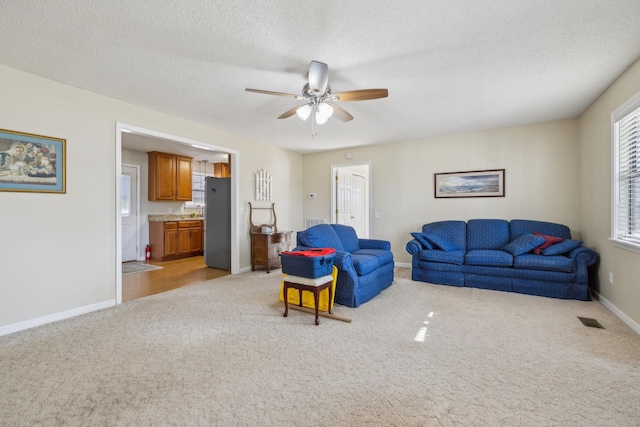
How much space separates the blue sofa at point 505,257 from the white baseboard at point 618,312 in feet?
0.54

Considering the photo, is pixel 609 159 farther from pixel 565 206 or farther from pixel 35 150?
pixel 35 150

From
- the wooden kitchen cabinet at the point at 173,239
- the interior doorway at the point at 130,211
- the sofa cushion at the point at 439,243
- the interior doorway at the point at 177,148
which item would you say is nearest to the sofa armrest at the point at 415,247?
the sofa cushion at the point at 439,243

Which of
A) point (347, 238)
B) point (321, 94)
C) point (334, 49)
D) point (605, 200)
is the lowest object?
point (347, 238)

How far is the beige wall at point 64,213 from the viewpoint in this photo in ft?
8.80

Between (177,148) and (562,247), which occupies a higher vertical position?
(177,148)

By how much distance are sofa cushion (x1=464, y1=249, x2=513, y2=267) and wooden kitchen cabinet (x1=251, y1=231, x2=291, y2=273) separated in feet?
10.3

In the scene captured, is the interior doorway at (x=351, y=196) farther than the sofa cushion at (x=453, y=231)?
Yes

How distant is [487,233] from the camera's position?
4.50 meters

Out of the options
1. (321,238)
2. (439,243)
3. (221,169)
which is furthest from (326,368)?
(221,169)

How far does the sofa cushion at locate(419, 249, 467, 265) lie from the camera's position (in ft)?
13.6

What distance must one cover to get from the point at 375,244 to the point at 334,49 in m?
2.76

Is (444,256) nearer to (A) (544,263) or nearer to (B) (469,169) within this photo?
(A) (544,263)

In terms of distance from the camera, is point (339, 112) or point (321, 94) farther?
point (339, 112)

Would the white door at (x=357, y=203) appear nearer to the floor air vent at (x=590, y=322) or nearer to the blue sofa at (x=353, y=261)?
the blue sofa at (x=353, y=261)
